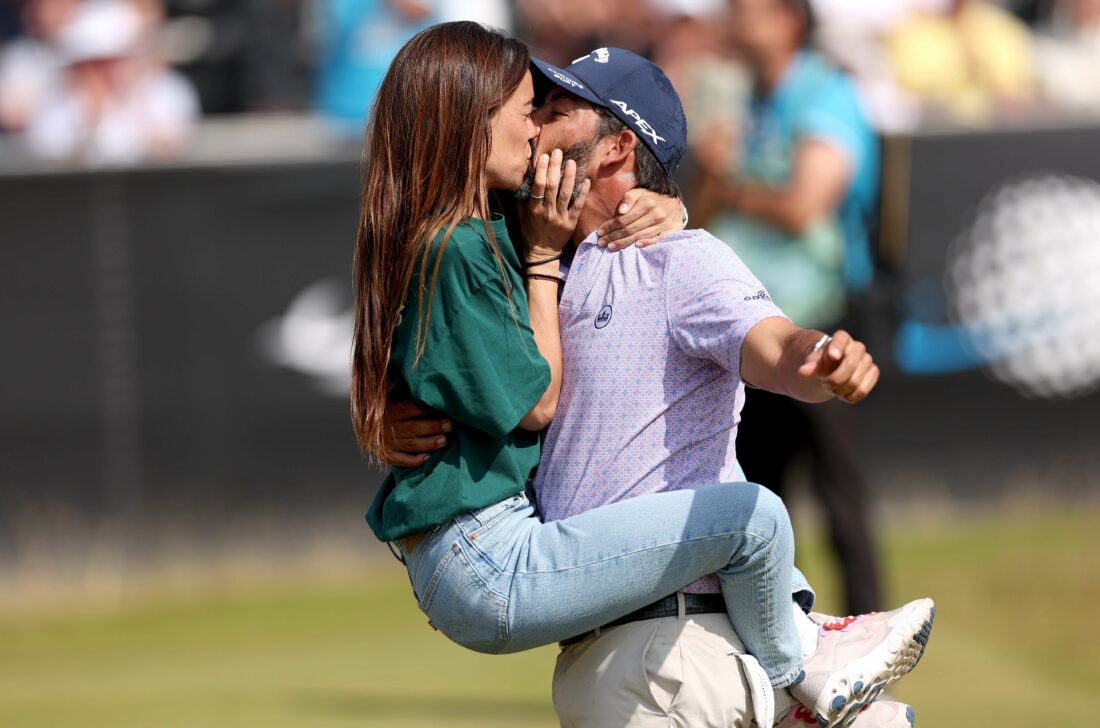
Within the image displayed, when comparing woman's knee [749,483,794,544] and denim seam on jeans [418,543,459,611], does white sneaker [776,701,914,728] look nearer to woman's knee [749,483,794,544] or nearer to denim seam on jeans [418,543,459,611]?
woman's knee [749,483,794,544]

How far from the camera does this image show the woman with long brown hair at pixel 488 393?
2535 millimetres

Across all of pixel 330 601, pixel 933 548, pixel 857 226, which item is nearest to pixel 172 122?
pixel 330 601

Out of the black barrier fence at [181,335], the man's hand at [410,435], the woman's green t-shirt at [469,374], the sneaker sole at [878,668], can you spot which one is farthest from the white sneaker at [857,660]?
the black barrier fence at [181,335]

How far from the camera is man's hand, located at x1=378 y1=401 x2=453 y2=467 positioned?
2641 mm

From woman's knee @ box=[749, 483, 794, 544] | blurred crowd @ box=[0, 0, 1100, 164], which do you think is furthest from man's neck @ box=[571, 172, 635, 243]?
blurred crowd @ box=[0, 0, 1100, 164]

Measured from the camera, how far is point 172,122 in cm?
723

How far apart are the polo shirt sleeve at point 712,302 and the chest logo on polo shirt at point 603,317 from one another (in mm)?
116

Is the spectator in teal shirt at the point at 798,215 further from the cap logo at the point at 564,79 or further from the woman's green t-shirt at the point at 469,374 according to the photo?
the woman's green t-shirt at the point at 469,374

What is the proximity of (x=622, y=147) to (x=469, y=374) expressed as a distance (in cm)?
55

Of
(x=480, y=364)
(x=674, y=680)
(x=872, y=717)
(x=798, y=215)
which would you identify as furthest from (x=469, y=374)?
(x=798, y=215)

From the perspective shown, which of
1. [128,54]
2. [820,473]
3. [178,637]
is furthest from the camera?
[128,54]

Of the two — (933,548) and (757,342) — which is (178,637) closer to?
(933,548)

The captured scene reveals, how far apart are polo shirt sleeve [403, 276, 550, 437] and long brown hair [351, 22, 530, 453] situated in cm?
4

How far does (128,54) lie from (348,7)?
1.17m
